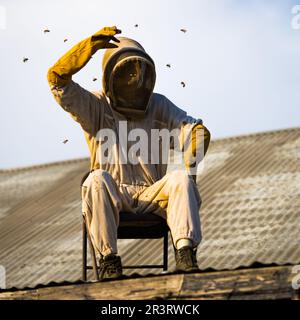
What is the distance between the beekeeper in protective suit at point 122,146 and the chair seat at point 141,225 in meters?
0.07

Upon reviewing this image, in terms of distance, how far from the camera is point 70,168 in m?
40.9

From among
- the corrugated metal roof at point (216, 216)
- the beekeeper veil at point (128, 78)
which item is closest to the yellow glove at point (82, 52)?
the beekeeper veil at point (128, 78)

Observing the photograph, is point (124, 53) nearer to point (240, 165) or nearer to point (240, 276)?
point (240, 276)

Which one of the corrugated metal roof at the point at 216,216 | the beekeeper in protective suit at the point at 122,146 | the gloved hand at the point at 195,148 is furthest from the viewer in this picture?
the corrugated metal roof at the point at 216,216

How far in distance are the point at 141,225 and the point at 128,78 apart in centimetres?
165

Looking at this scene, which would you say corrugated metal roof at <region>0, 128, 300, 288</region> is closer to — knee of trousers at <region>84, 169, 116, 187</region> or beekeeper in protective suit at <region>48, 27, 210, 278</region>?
beekeeper in protective suit at <region>48, 27, 210, 278</region>

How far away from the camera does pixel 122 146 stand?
17.7 m

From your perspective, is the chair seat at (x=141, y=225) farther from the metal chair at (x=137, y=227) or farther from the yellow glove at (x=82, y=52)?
the yellow glove at (x=82, y=52)

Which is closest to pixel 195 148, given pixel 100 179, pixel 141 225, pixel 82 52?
pixel 141 225

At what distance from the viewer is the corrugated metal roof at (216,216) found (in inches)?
1198

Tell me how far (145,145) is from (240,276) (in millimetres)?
2788

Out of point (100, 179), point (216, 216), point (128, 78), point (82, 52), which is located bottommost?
point (216, 216)

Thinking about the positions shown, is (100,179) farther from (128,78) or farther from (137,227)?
(128,78)

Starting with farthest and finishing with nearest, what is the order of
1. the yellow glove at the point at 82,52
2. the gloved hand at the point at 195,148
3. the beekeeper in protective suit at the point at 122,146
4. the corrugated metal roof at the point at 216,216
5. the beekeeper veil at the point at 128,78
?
the corrugated metal roof at the point at 216,216, the beekeeper veil at the point at 128,78, the gloved hand at the point at 195,148, the yellow glove at the point at 82,52, the beekeeper in protective suit at the point at 122,146
